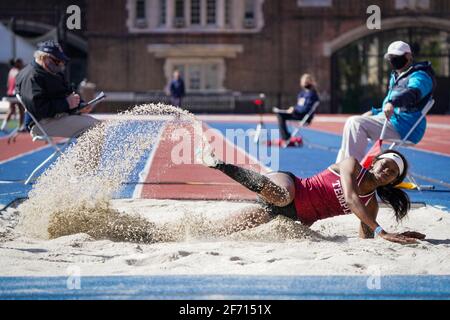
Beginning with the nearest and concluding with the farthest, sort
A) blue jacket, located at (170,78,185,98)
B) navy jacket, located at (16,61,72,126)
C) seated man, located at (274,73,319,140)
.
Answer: navy jacket, located at (16,61,72,126)
seated man, located at (274,73,319,140)
blue jacket, located at (170,78,185,98)

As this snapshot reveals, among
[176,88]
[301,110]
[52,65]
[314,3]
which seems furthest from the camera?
[314,3]

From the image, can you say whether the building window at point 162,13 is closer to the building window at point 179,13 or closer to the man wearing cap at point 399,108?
the building window at point 179,13

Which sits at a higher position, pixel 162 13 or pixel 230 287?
pixel 162 13

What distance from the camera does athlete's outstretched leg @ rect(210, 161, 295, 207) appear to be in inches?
278

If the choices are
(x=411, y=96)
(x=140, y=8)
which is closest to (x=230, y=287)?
(x=411, y=96)

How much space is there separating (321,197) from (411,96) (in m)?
3.43

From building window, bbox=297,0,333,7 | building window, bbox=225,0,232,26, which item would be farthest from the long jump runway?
building window, bbox=225,0,232,26

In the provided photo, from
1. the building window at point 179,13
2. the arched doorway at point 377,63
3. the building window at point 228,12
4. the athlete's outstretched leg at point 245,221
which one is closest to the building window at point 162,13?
the building window at point 179,13

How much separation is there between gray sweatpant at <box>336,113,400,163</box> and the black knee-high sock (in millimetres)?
3230

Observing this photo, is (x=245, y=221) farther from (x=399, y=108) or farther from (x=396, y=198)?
(x=399, y=108)

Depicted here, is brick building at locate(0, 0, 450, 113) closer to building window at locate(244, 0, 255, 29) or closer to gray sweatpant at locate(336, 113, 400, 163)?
building window at locate(244, 0, 255, 29)

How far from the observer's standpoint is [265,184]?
23.2 ft
